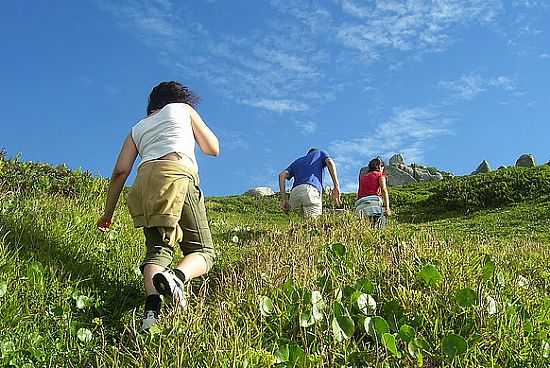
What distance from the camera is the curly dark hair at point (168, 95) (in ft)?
18.6

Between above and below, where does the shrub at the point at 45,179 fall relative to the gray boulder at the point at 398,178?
below

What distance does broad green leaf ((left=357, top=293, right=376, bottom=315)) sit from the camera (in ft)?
15.2

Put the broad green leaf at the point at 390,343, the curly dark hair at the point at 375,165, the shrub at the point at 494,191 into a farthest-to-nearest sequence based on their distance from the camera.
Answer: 1. the shrub at the point at 494,191
2. the curly dark hair at the point at 375,165
3. the broad green leaf at the point at 390,343

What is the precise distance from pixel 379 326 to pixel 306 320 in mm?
514

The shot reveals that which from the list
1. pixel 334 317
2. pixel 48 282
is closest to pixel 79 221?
pixel 48 282

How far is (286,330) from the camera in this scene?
4488 mm

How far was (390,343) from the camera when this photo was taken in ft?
13.0

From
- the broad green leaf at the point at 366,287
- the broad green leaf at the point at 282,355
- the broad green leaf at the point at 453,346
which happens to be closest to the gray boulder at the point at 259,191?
the broad green leaf at the point at 366,287

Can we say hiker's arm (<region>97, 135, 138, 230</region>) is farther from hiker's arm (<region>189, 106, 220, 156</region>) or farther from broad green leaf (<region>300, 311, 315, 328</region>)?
broad green leaf (<region>300, 311, 315, 328</region>)

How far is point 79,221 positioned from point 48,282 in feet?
6.07

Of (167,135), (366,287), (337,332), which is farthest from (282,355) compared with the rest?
(167,135)

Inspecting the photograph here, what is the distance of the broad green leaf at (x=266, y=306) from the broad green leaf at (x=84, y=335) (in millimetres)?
1283

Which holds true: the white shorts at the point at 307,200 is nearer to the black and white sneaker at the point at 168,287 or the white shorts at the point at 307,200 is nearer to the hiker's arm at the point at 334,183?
the hiker's arm at the point at 334,183

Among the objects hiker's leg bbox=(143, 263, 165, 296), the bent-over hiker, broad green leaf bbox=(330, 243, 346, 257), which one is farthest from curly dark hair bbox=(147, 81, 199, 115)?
broad green leaf bbox=(330, 243, 346, 257)
